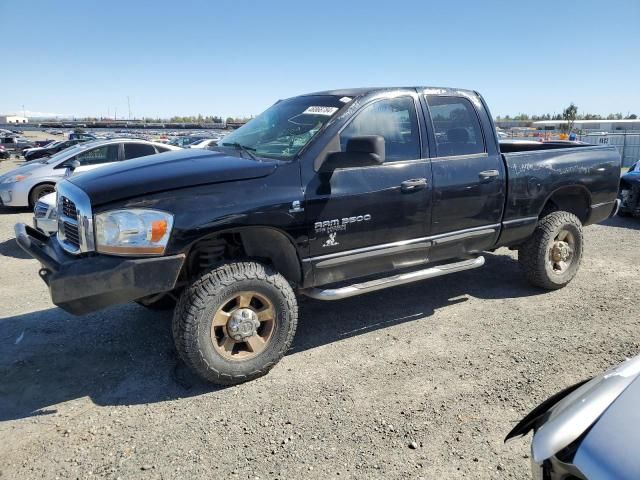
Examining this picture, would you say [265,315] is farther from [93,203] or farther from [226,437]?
[93,203]

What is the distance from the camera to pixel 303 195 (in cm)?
336

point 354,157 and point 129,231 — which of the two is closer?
point 129,231

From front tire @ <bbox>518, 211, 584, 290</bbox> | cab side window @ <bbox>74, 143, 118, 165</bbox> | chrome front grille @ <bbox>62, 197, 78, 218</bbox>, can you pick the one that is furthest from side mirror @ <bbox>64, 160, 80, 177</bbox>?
front tire @ <bbox>518, 211, 584, 290</bbox>

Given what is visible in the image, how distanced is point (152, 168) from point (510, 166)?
3.12m

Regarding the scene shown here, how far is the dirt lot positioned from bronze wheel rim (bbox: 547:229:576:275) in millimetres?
272

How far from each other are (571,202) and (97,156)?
8.93m

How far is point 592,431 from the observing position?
1647mm

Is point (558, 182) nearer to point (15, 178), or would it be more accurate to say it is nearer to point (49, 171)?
point (49, 171)

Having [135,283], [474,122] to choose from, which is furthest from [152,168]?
[474,122]

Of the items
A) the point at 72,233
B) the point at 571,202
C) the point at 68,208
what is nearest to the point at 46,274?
the point at 72,233

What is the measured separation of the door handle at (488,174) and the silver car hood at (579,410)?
2.41m

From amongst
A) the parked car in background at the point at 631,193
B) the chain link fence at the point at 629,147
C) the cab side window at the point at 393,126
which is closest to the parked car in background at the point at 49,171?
the cab side window at the point at 393,126

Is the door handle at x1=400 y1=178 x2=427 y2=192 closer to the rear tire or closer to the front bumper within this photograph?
the front bumper

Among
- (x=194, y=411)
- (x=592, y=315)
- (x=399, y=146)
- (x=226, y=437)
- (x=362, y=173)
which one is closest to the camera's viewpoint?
(x=226, y=437)
